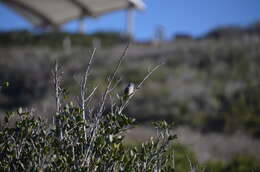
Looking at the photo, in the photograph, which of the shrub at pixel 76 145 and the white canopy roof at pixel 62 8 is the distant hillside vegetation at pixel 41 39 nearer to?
the white canopy roof at pixel 62 8

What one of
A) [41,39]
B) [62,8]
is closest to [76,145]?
[62,8]

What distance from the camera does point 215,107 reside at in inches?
425

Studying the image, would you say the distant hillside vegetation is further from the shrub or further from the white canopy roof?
the shrub

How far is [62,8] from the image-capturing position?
17.0m

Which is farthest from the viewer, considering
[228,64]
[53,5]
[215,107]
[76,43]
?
[76,43]

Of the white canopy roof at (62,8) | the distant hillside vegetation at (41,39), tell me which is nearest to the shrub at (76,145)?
the white canopy roof at (62,8)

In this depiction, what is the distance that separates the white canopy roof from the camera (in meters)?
16.3

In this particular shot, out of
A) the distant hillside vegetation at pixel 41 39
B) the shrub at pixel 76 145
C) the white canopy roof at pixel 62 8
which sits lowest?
the shrub at pixel 76 145

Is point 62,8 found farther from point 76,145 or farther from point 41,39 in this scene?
point 76,145

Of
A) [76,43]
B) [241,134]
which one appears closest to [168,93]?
[241,134]

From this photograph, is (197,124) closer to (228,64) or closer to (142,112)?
(142,112)

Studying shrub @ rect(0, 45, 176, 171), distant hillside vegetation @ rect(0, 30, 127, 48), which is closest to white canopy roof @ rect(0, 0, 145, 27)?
distant hillside vegetation @ rect(0, 30, 127, 48)

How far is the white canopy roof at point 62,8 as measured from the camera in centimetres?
1627

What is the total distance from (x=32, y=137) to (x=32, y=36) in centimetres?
1819
